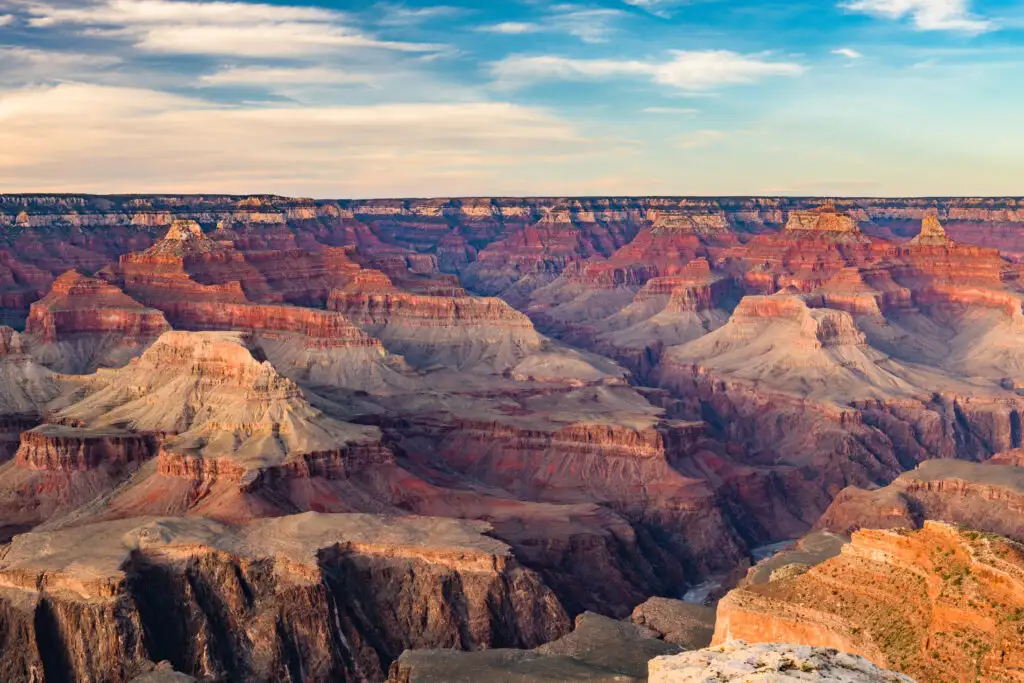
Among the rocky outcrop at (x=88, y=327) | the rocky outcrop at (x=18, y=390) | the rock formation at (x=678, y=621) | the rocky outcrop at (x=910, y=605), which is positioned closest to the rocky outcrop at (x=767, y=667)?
the rocky outcrop at (x=910, y=605)

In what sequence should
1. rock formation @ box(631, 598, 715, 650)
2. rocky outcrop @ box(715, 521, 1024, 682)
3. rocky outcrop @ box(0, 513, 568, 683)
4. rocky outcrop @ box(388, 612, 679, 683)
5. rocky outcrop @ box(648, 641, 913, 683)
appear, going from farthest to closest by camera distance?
rocky outcrop @ box(0, 513, 568, 683), rock formation @ box(631, 598, 715, 650), rocky outcrop @ box(388, 612, 679, 683), rocky outcrop @ box(715, 521, 1024, 682), rocky outcrop @ box(648, 641, 913, 683)

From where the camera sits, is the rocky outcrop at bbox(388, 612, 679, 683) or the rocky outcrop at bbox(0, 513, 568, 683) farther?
the rocky outcrop at bbox(0, 513, 568, 683)

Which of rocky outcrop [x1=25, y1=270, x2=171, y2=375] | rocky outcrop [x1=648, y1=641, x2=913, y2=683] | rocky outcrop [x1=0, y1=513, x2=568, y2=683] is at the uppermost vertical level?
rocky outcrop [x1=648, y1=641, x2=913, y2=683]

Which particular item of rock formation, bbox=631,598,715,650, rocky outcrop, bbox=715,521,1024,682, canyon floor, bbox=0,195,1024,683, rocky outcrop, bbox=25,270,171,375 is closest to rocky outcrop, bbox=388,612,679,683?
canyon floor, bbox=0,195,1024,683

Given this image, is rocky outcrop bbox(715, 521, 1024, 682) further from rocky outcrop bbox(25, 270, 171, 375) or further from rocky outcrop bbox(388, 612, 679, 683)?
rocky outcrop bbox(25, 270, 171, 375)

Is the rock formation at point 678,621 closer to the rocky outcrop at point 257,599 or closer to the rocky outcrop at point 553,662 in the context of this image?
the rocky outcrop at point 553,662

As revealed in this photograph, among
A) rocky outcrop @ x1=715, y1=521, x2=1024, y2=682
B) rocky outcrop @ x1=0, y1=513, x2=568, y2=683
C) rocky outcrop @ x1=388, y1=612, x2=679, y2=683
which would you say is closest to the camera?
rocky outcrop @ x1=715, y1=521, x2=1024, y2=682

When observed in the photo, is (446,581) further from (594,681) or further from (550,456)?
(550,456)

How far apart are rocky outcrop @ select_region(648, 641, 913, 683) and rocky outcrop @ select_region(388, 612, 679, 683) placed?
22441mm

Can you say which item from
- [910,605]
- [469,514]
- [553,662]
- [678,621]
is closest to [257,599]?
[553,662]

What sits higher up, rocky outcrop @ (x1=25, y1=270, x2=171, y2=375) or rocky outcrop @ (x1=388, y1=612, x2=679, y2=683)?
rocky outcrop @ (x1=25, y1=270, x2=171, y2=375)

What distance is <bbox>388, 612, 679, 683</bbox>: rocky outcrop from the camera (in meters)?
69.2

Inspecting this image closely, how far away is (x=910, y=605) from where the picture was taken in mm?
62469

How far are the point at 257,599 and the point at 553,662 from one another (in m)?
28.9
